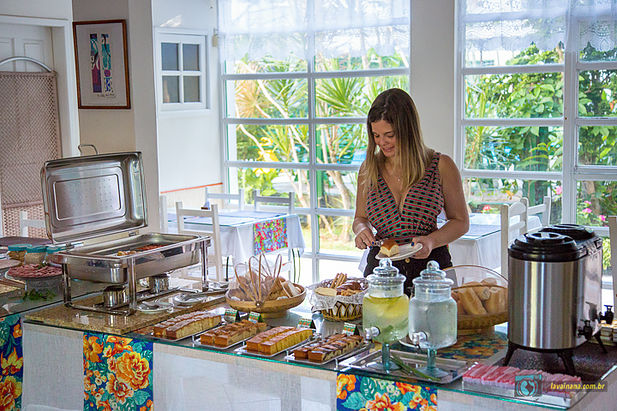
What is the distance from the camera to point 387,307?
1922 millimetres

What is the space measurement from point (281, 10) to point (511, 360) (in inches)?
180

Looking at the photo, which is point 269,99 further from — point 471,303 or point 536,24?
point 471,303

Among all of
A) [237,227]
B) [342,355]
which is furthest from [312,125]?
[342,355]

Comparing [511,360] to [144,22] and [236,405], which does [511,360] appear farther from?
[144,22]

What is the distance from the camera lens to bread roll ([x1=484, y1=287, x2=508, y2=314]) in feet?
6.81

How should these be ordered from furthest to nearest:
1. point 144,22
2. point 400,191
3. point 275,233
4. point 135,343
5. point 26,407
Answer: point 275,233 → point 144,22 → point 400,191 → point 26,407 → point 135,343

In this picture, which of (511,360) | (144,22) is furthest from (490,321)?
(144,22)

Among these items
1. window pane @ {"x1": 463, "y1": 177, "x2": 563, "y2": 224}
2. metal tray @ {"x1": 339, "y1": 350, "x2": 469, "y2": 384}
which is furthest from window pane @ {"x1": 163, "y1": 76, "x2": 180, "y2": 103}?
metal tray @ {"x1": 339, "y1": 350, "x2": 469, "y2": 384}

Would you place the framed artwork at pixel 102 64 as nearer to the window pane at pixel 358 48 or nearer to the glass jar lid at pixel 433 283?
the window pane at pixel 358 48

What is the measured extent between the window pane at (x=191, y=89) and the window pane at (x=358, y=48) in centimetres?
97

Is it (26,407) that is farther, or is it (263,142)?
(263,142)

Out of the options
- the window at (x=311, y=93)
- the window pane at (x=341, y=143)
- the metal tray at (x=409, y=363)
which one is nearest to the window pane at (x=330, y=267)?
the window at (x=311, y=93)

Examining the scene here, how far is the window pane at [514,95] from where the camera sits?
504cm

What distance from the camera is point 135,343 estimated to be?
2.14m
